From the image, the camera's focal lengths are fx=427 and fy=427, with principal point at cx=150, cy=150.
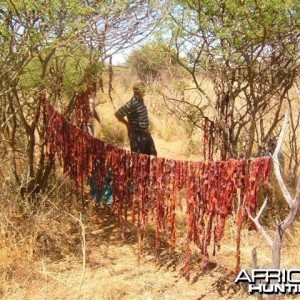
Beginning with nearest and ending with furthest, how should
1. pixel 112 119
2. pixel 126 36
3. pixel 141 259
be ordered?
pixel 141 259
pixel 126 36
pixel 112 119

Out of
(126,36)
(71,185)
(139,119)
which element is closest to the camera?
(126,36)

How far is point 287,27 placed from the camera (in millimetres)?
3488

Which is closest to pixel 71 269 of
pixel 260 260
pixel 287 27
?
pixel 260 260

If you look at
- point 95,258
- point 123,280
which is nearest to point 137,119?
point 95,258

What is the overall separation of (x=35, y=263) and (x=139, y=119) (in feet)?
6.66

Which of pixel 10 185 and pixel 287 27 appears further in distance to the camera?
pixel 10 185

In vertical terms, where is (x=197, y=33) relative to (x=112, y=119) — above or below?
above

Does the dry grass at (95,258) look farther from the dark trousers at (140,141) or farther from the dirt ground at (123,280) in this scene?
the dark trousers at (140,141)

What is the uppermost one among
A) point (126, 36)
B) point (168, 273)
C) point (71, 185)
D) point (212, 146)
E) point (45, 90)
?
point (126, 36)

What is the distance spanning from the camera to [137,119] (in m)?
4.68

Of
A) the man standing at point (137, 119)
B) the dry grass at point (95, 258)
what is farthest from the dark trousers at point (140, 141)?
the dry grass at point (95, 258)

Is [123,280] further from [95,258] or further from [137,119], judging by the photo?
[137,119]

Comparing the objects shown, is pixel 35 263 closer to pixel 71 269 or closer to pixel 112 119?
pixel 71 269

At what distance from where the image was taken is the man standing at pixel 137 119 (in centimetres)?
458
